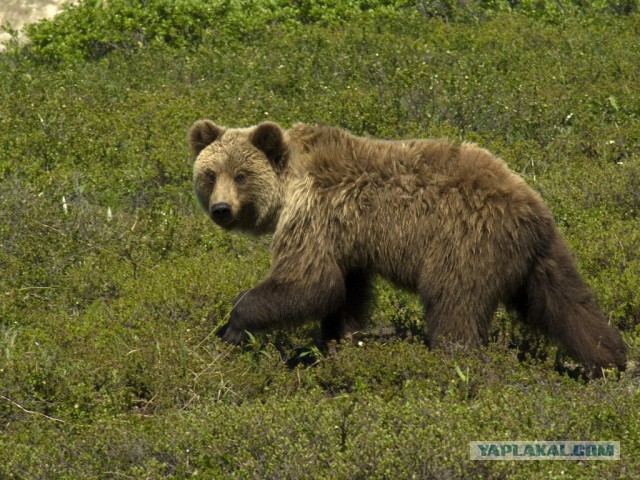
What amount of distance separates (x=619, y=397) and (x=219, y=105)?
6564 millimetres

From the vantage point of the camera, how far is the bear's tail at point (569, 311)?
21.3ft

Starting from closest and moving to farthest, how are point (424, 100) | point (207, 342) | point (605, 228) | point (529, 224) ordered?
point (529, 224), point (207, 342), point (605, 228), point (424, 100)

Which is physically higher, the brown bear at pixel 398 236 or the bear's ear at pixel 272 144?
the bear's ear at pixel 272 144

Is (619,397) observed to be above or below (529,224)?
below

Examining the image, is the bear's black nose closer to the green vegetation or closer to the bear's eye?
the bear's eye

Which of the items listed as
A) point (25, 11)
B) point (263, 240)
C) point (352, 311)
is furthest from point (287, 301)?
point (25, 11)

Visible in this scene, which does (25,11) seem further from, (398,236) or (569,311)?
(569,311)

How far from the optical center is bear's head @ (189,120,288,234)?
7.29 metres

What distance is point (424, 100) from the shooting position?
1118 cm

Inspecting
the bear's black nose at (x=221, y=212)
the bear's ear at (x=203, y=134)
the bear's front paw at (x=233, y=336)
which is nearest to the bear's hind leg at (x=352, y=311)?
the bear's front paw at (x=233, y=336)

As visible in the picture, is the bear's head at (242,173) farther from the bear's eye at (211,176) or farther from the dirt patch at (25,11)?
the dirt patch at (25,11)

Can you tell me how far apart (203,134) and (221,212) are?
59 centimetres

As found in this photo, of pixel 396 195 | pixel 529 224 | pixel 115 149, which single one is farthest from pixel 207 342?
pixel 115 149

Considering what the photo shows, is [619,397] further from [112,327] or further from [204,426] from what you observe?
[112,327]
